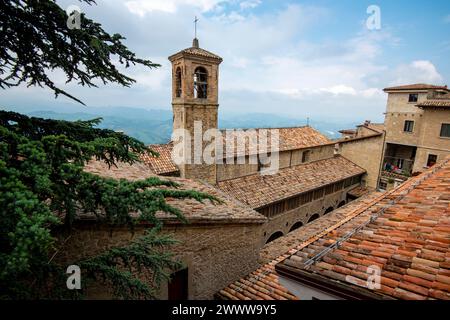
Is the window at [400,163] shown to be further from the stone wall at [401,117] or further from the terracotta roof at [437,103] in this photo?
the terracotta roof at [437,103]

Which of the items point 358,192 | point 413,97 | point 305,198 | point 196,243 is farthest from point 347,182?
point 196,243

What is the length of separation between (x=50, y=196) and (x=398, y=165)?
30.6 metres

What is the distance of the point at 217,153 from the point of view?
15.5 m

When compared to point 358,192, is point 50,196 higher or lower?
higher

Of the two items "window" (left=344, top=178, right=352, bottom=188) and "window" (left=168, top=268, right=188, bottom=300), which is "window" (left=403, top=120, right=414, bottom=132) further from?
"window" (left=168, top=268, right=188, bottom=300)

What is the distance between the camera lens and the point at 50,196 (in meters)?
3.25

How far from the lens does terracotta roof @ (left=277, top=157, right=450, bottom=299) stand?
3061mm

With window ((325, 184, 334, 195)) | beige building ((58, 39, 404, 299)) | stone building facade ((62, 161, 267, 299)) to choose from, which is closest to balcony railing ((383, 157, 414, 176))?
beige building ((58, 39, 404, 299))

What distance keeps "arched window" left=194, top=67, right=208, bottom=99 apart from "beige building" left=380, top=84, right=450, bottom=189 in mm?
15902

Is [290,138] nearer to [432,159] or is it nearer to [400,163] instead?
[432,159]

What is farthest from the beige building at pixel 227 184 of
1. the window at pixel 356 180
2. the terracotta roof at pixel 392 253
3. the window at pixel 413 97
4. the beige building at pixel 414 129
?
the window at pixel 413 97

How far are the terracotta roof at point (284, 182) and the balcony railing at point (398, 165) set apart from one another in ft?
12.2
